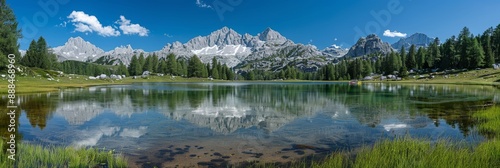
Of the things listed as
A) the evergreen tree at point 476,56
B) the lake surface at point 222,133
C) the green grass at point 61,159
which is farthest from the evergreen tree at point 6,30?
the evergreen tree at point 476,56

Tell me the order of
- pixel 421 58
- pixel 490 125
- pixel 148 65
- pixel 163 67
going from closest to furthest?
pixel 490 125 → pixel 421 58 → pixel 148 65 → pixel 163 67

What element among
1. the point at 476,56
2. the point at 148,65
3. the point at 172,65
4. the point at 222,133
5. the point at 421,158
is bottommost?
the point at 222,133

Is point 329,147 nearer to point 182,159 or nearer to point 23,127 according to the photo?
point 182,159

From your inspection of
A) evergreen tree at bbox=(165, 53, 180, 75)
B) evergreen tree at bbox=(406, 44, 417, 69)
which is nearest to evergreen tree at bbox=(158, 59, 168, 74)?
evergreen tree at bbox=(165, 53, 180, 75)

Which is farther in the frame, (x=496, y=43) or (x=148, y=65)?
(x=148, y=65)

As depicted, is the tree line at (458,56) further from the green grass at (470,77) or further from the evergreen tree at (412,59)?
the green grass at (470,77)

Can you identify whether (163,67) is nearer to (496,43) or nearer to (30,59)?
(30,59)

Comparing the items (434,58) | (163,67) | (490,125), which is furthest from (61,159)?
(434,58)

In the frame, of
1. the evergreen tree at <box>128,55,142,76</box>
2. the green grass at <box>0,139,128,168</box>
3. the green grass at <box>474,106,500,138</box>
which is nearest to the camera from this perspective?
the green grass at <box>0,139,128,168</box>

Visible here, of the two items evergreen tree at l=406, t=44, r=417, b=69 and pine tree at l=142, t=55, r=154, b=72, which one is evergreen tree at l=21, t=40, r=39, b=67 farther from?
evergreen tree at l=406, t=44, r=417, b=69

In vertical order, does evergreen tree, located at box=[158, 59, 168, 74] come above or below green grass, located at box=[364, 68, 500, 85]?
above

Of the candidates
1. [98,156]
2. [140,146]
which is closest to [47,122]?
[140,146]

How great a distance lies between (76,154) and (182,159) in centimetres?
452

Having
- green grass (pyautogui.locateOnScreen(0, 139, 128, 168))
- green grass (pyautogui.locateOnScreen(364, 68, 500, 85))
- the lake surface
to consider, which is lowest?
the lake surface
